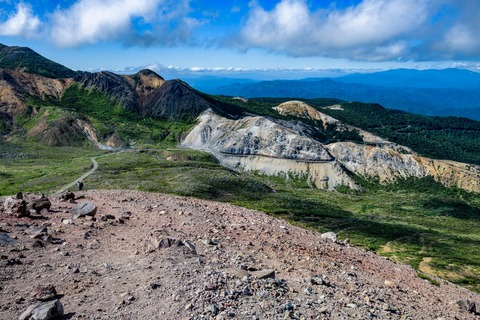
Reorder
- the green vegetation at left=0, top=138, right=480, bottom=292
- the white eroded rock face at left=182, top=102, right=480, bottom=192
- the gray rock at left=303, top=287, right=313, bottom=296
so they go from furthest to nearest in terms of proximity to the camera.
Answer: the white eroded rock face at left=182, top=102, right=480, bottom=192 → the green vegetation at left=0, top=138, right=480, bottom=292 → the gray rock at left=303, top=287, right=313, bottom=296

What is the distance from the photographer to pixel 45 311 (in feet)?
44.9

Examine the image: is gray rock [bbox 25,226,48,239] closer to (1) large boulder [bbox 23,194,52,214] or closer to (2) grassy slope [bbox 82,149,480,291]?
(1) large boulder [bbox 23,194,52,214]

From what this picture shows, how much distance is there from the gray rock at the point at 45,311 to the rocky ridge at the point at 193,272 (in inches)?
3.9

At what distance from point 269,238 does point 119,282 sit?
10609 mm

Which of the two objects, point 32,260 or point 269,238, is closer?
point 32,260

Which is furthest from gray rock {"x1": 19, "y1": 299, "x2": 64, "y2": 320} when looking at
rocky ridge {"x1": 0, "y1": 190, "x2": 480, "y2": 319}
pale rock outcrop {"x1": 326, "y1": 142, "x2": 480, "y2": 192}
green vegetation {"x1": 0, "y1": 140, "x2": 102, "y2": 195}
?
pale rock outcrop {"x1": 326, "y1": 142, "x2": 480, "y2": 192}

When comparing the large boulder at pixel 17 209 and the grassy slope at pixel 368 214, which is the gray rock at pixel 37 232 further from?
the grassy slope at pixel 368 214

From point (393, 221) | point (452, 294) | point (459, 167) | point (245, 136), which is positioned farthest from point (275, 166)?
point (452, 294)

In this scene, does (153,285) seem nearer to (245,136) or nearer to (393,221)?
(393,221)

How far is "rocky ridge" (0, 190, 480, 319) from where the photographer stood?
48.4ft

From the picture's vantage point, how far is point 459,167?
18412 centimetres

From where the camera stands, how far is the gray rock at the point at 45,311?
13609 millimetres

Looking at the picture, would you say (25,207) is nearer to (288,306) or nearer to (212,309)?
(212,309)

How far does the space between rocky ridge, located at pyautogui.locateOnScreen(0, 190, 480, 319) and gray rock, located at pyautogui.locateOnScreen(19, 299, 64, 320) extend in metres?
0.10
